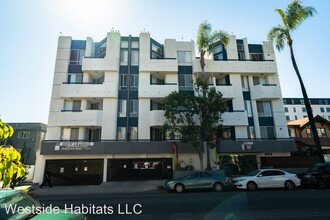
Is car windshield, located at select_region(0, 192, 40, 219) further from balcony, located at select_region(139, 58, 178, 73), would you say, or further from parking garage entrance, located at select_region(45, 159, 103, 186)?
balcony, located at select_region(139, 58, 178, 73)

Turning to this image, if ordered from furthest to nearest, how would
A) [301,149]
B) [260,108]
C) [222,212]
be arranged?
1. [301,149]
2. [260,108]
3. [222,212]

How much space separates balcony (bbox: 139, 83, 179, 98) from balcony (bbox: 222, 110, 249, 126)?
6948 mm

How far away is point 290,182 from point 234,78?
15126mm

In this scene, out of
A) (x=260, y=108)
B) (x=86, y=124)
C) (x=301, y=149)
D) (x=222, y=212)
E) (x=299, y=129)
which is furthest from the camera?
(x=299, y=129)

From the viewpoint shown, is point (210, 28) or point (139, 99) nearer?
point (210, 28)

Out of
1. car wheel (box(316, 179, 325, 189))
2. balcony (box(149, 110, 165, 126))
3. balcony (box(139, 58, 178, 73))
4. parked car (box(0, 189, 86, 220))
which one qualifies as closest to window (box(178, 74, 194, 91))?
balcony (box(139, 58, 178, 73))

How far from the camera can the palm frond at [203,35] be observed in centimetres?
2167

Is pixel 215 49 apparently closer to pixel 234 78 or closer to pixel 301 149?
pixel 234 78

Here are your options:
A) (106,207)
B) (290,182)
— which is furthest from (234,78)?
(106,207)

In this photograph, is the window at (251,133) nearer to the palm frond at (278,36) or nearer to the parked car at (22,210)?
the palm frond at (278,36)

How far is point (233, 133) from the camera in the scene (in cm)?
2361

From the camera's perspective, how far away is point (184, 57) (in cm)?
2623

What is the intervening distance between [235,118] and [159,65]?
455 inches

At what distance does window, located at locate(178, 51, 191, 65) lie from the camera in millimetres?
25984
